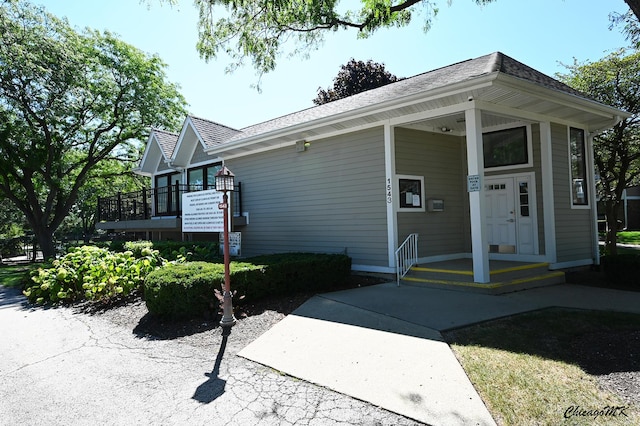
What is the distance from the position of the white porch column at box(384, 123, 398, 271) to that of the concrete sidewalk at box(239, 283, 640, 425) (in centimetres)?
85

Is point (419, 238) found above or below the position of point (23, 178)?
below

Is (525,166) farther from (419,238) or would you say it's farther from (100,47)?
(100,47)

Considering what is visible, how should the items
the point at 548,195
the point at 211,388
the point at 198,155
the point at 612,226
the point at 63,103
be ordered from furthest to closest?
the point at 63,103 → the point at 198,155 → the point at 612,226 → the point at 548,195 → the point at 211,388

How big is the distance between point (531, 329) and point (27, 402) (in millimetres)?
5434

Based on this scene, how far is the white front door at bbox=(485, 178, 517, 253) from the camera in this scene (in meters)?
8.72

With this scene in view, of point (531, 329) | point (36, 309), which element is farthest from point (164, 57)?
point (531, 329)

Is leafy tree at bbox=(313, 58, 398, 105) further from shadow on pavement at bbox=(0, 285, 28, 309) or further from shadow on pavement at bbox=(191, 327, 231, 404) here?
shadow on pavement at bbox=(191, 327, 231, 404)

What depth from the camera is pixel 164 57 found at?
70.9 feet

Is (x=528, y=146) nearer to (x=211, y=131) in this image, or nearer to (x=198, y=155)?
(x=211, y=131)

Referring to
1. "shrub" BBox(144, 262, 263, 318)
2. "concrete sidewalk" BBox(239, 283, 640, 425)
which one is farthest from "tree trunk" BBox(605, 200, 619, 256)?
"shrub" BBox(144, 262, 263, 318)

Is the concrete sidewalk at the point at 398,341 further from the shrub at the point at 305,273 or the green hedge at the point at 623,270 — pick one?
the green hedge at the point at 623,270

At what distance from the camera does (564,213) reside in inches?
336

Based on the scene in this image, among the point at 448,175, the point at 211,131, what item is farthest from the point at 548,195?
the point at 211,131

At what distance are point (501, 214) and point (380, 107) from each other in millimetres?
4000
